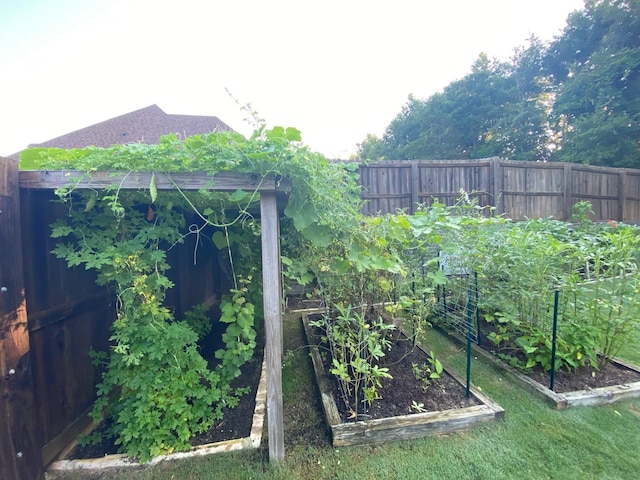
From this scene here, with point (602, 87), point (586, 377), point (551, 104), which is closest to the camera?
point (586, 377)

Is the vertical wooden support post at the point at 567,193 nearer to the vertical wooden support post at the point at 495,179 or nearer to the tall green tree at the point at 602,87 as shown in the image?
the vertical wooden support post at the point at 495,179

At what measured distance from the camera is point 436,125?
16250mm

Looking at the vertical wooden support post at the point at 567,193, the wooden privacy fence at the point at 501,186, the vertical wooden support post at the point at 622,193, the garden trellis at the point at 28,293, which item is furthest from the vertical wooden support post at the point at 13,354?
the vertical wooden support post at the point at 622,193

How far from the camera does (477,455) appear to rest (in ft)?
5.29

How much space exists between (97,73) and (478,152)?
1556 cm

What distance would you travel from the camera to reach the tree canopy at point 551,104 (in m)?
9.65

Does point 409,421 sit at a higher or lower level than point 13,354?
lower

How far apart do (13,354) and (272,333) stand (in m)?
1.21

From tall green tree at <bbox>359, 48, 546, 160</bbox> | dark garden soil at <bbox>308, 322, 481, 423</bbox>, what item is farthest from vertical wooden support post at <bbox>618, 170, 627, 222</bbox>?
dark garden soil at <bbox>308, 322, 481, 423</bbox>

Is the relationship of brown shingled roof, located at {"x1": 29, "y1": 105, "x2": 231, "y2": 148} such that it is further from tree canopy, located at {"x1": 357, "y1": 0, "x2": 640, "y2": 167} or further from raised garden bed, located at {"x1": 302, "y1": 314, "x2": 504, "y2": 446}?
raised garden bed, located at {"x1": 302, "y1": 314, "x2": 504, "y2": 446}

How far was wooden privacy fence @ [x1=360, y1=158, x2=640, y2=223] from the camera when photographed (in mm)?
5102

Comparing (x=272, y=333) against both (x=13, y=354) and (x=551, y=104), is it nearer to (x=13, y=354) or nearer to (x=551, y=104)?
(x=13, y=354)

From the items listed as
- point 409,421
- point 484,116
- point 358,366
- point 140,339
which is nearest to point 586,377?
point 409,421

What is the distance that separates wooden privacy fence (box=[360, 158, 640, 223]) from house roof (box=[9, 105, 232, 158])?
400 cm
